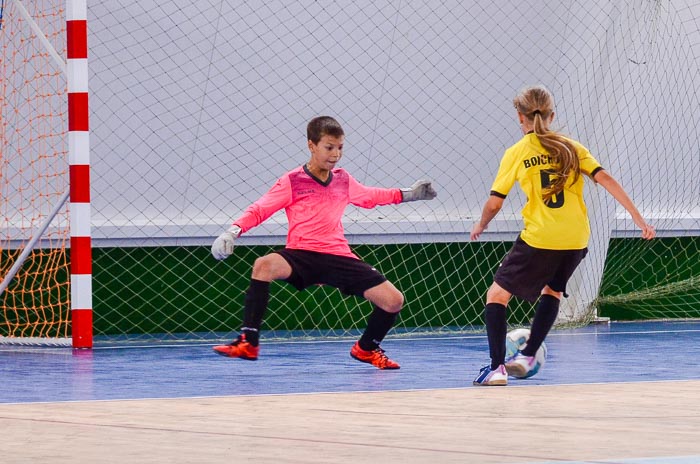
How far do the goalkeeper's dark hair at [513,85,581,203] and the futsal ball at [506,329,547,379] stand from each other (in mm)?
766

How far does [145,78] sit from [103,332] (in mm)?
1863

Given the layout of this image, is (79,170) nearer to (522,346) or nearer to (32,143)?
(32,143)

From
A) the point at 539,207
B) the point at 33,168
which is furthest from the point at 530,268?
the point at 33,168

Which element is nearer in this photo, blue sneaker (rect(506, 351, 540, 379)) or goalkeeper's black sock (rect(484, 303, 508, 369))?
goalkeeper's black sock (rect(484, 303, 508, 369))

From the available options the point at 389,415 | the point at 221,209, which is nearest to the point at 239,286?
the point at 221,209

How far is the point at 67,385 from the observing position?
6582mm

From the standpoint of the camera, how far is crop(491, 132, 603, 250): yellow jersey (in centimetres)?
658

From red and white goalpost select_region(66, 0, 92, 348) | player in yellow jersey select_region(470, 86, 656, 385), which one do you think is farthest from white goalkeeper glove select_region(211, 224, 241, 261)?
red and white goalpost select_region(66, 0, 92, 348)

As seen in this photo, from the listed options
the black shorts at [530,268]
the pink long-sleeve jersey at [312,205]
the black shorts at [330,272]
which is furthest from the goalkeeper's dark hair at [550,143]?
the black shorts at [330,272]

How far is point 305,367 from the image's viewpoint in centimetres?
760

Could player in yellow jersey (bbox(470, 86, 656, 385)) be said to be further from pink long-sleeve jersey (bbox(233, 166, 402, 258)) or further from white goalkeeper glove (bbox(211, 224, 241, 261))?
white goalkeeper glove (bbox(211, 224, 241, 261))

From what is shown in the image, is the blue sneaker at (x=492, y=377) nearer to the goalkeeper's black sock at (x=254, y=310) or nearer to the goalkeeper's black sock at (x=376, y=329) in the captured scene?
the goalkeeper's black sock at (x=376, y=329)

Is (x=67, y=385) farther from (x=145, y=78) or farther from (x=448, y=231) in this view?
(x=448, y=231)

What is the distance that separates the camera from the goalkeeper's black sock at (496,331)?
6578 millimetres
